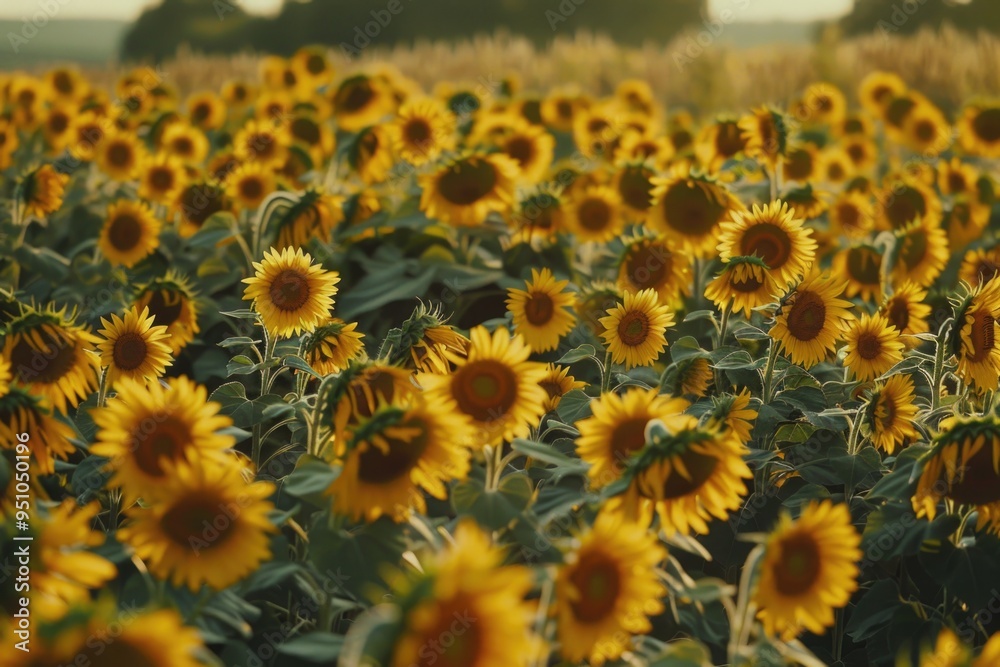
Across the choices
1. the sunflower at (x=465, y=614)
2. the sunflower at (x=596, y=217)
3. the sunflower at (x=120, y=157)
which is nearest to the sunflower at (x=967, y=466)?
the sunflower at (x=465, y=614)

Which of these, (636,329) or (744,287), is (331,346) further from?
(744,287)

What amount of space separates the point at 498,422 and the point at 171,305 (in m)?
1.19

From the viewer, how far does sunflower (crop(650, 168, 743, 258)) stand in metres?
3.00

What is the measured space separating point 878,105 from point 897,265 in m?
2.88

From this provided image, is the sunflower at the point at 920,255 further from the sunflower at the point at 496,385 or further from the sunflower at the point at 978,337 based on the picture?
the sunflower at the point at 496,385

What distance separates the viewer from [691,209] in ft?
9.91

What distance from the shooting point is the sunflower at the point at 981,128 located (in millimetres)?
4934

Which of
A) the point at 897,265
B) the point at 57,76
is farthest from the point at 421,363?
the point at 57,76

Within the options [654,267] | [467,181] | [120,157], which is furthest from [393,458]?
[120,157]

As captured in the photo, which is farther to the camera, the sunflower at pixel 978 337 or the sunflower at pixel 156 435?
the sunflower at pixel 978 337

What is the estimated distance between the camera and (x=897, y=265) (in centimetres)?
330

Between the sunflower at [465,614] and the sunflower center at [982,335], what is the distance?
4.43ft

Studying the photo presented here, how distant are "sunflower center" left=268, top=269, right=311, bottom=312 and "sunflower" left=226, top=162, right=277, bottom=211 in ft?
5.12

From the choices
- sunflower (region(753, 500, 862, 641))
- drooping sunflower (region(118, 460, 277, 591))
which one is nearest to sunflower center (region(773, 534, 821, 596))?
sunflower (region(753, 500, 862, 641))
